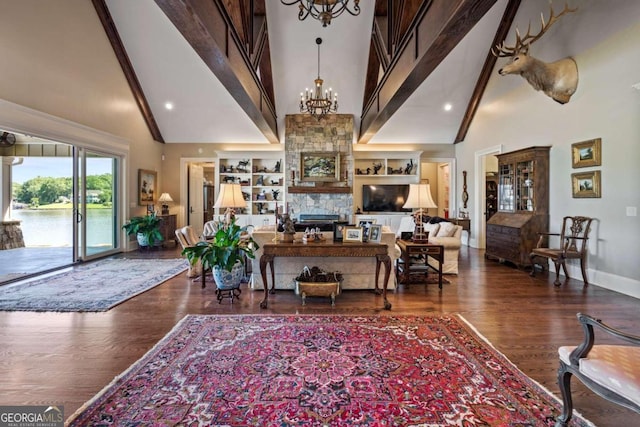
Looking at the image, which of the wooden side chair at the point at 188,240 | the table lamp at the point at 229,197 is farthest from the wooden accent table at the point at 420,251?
the wooden side chair at the point at 188,240

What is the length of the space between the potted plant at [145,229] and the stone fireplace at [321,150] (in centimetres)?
349

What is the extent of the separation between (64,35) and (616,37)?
8426mm

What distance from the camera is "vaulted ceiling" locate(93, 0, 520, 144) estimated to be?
3.64 m

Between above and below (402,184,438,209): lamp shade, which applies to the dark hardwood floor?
below

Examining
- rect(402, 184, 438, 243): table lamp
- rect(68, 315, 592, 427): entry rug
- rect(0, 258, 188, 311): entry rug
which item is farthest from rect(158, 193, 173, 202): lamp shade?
rect(402, 184, 438, 243): table lamp

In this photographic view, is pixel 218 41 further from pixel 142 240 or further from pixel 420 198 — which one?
pixel 142 240

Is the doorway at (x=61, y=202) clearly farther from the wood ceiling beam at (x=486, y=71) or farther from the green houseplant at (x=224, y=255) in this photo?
the wood ceiling beam at (x=486, y=71)

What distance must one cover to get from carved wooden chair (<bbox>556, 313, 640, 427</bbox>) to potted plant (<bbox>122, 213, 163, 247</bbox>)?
7.67m

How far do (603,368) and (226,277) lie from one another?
134 inches

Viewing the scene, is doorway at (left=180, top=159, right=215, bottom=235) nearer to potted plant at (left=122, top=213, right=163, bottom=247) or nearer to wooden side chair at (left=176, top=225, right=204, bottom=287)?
potted plant at (left=122, top=213, right=163, bottom=247)

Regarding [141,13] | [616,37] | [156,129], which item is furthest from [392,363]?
[156,129]

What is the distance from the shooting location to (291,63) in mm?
7320

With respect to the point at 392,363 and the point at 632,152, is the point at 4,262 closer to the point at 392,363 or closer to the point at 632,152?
the point at 392,363

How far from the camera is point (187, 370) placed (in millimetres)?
2221
